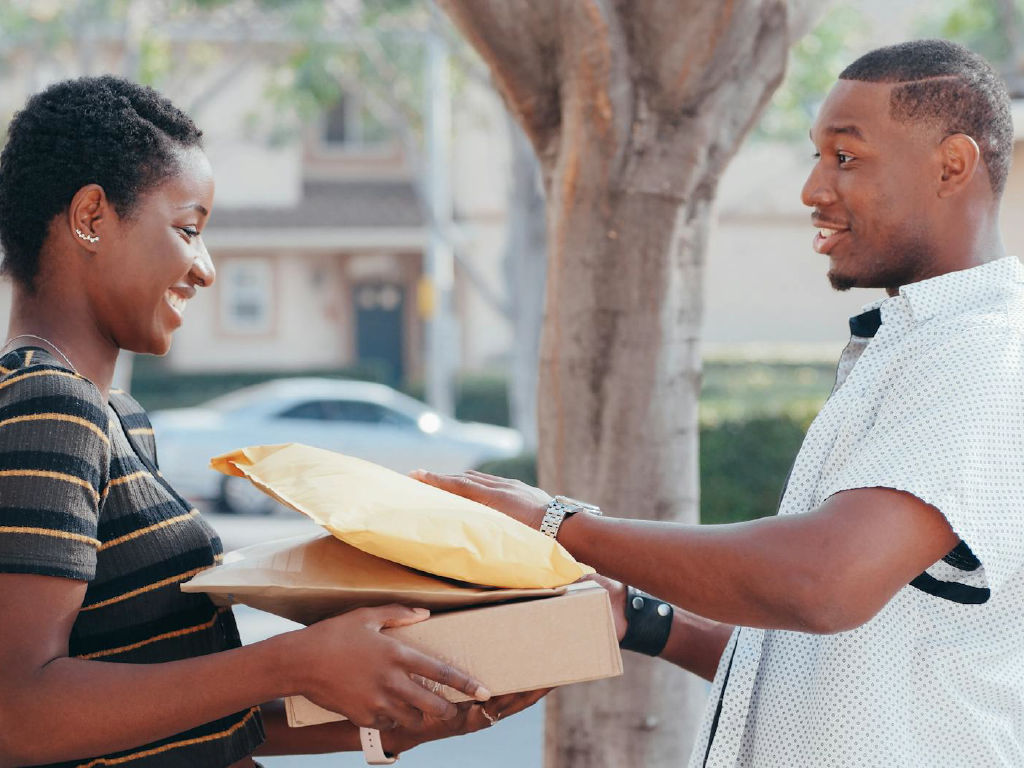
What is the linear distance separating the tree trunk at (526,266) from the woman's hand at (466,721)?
A: 988 cm

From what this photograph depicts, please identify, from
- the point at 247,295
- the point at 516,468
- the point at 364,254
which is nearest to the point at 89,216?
the point at 516,468

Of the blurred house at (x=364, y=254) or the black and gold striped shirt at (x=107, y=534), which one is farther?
the blurred house at (x=364, y=254)

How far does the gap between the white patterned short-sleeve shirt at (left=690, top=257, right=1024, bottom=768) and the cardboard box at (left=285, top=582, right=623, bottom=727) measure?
0.37m

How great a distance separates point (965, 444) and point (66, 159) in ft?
4.80

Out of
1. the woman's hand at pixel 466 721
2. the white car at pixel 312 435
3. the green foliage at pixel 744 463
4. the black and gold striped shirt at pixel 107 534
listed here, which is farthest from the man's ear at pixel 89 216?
the white car at pixel 312 435

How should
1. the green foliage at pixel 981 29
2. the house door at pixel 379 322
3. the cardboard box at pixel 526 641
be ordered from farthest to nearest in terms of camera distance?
the house door at pixel 379 322
the green foliage at pixel 981 29
the cardboard box at pixel 526 641

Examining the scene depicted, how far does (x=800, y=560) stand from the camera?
1.75m

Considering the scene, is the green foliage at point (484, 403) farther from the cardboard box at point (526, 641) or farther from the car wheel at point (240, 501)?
the cardboard box at point (526, 641)

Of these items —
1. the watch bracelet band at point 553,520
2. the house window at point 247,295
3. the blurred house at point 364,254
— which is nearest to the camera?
the watch bracelet band at point 553,520

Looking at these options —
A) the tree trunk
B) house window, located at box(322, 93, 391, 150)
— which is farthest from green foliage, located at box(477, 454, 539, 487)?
house window, located at box(322, 93, 391, 150)

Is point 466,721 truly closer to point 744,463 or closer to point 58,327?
point 58,327

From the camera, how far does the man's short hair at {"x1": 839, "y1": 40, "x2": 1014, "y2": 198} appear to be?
2047 millimetres

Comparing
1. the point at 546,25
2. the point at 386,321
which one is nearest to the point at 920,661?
the point at 546,25

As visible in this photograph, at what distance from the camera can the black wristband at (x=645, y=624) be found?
252 centimetres
